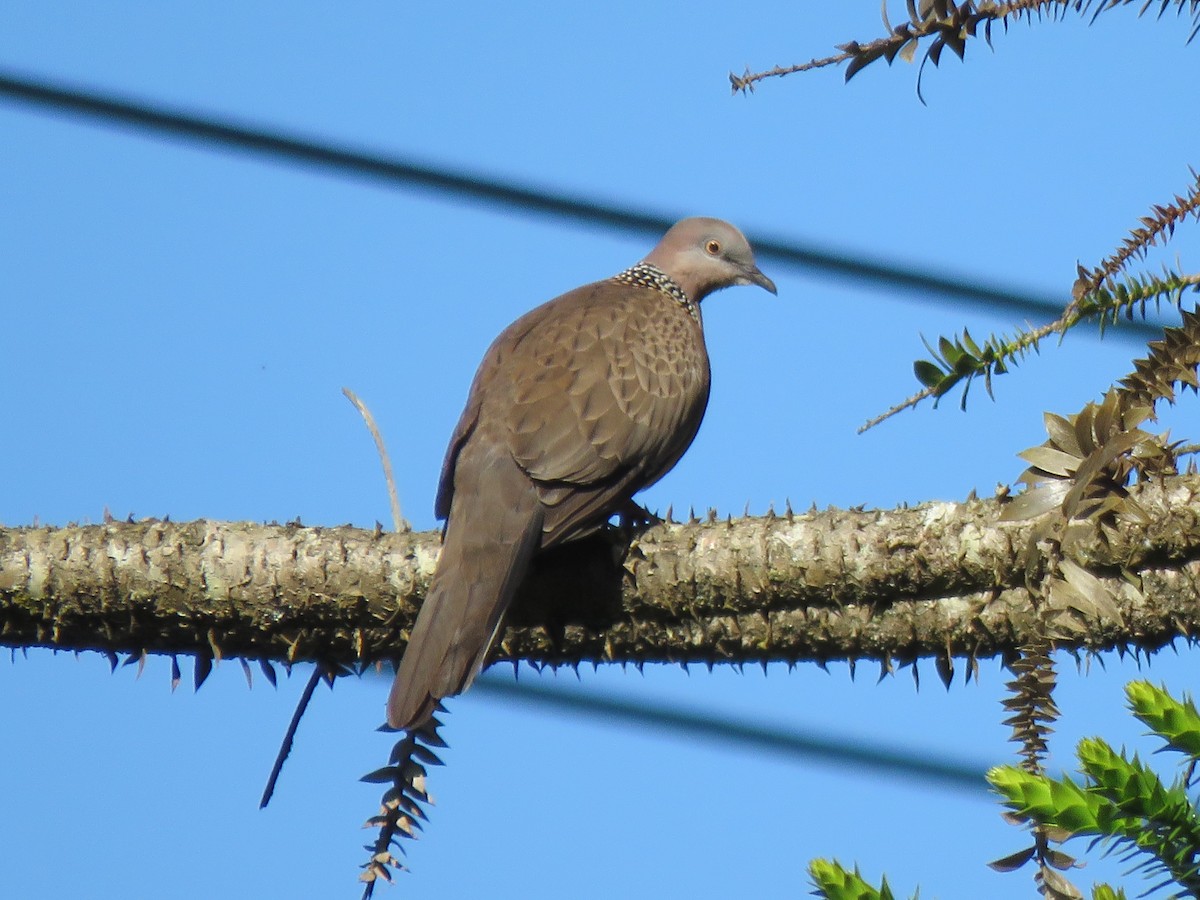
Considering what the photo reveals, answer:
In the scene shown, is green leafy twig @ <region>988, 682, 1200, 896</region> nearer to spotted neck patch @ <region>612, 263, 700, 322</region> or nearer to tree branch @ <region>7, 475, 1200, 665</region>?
tree branch @ <region>7, 475, 1200, 665</region>

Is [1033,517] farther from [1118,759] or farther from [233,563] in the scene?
[233,563]

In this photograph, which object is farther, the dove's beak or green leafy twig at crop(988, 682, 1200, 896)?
the dove's beak

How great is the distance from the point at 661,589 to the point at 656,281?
2.68 metres

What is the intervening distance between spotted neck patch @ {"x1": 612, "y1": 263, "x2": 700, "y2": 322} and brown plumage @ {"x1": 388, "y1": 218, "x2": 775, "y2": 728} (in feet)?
0.37

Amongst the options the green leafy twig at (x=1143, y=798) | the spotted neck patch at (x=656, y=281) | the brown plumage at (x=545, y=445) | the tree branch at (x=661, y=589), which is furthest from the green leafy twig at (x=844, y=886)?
the spotted neck patch at (x=656, y=281)

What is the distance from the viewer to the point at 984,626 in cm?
259

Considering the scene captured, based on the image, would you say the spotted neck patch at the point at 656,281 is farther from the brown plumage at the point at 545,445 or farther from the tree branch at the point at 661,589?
the tree branch at the point at 661,589

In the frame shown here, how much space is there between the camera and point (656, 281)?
17.7 ft

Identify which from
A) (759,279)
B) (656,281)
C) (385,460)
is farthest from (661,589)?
(759,279)

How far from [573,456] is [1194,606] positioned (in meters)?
1.79

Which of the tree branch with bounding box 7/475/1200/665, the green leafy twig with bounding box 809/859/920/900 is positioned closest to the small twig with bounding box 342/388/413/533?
the tree branch with bounding box 7/475/1200/665

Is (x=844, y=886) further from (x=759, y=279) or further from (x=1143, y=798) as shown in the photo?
(x=759, y=279)

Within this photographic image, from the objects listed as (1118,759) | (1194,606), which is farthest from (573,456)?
(1118,759)

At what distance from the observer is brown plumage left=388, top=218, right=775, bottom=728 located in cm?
309
